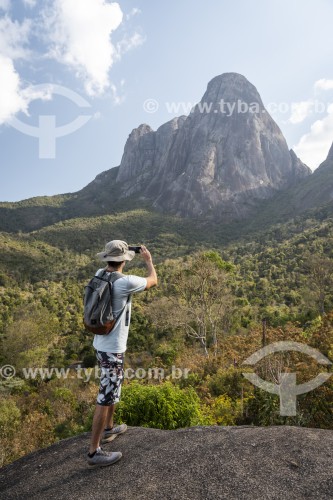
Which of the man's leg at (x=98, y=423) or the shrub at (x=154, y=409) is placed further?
the shrub at (x=154, y=409)

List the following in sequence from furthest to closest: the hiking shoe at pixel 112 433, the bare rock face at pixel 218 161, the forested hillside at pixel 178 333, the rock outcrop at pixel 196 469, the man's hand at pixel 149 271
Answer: the bare rock face at pixel 218 161
the forested hillside at pixel 178 333
the hiking shoe at pixel 112 433
the man's hand at pixel 149 271
the rock outcrop at pixel 196 469

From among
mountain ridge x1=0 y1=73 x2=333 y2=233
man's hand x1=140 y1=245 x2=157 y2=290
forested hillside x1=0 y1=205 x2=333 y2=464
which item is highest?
mountain ridge x1=0 y1=73 x2=333 y2=233

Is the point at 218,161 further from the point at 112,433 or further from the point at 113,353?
the point at 113,353

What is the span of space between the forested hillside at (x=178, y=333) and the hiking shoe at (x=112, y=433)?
6.62 ft

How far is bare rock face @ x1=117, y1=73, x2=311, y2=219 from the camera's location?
126750mm

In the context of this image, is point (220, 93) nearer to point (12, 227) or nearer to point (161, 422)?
point (12, 227)

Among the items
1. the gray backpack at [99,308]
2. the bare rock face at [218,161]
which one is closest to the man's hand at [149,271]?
the gray backpack at [99,308]

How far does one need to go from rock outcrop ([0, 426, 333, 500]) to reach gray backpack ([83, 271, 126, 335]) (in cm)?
164

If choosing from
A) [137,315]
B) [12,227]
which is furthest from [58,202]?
[137,315]

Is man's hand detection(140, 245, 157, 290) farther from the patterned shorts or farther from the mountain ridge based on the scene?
the mountain ridge

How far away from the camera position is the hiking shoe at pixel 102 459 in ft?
12.3

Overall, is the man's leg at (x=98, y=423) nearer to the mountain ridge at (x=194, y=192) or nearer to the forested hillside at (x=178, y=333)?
the forested hillside at (x=178, y=333)

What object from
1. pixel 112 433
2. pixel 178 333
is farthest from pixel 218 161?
pixel 112 433

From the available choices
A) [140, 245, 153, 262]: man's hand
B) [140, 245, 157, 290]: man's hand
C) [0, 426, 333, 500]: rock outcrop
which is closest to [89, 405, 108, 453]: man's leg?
[0, 426, 333, 500]: rock outcrop
